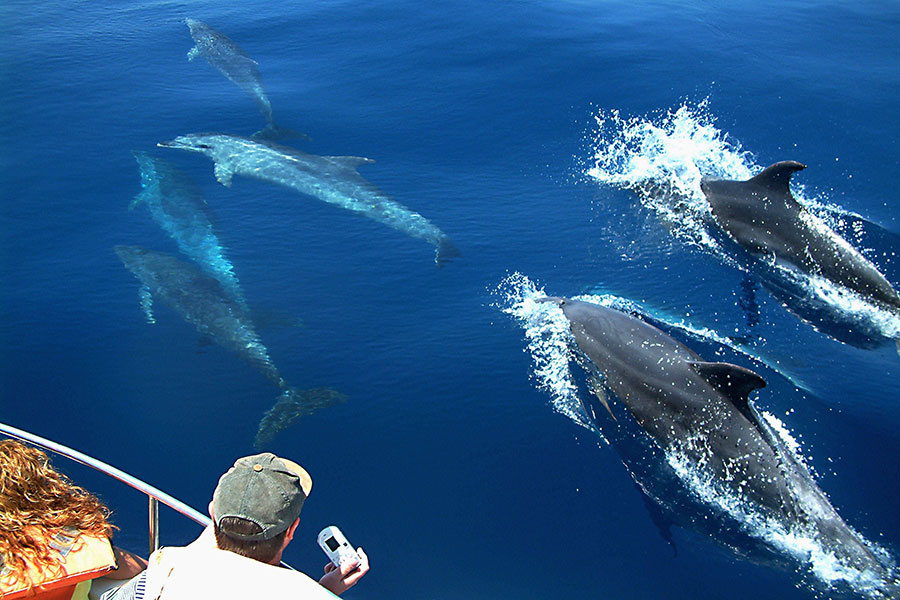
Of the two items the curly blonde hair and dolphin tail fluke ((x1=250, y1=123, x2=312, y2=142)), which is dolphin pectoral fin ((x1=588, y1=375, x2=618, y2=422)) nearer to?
the curly blonde hair

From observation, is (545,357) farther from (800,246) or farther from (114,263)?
(114,263)

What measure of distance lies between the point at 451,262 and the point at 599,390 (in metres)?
4.17

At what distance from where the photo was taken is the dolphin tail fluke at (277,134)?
1787 centimetres

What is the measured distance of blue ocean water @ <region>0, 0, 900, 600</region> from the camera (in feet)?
29.2

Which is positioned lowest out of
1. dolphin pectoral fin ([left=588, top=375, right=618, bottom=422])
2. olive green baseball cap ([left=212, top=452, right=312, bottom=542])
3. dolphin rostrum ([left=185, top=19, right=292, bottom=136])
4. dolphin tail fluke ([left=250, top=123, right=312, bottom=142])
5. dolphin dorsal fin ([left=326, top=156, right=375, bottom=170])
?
dolphin pectoral fin ([left=588, top=375, right=618, bottom=422])

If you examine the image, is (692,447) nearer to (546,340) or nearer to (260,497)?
(546,340)

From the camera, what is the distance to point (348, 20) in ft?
81.8

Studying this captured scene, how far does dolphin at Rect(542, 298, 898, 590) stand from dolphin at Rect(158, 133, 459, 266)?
14.5 ft

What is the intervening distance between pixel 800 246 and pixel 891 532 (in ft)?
22.2

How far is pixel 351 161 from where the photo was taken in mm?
16766

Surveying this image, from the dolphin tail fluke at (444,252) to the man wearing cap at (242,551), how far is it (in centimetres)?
965

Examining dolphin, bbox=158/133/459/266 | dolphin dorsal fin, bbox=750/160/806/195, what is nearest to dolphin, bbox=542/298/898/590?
dolphin, bbox=158/133/459/266

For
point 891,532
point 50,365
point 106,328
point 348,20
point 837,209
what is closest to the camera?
point 891,532

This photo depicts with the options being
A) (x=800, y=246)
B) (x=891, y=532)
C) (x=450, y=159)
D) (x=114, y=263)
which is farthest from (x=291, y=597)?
(x=450, y=159)
